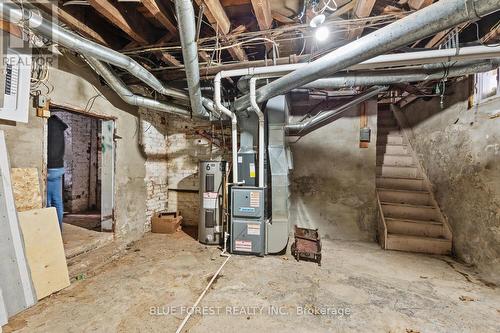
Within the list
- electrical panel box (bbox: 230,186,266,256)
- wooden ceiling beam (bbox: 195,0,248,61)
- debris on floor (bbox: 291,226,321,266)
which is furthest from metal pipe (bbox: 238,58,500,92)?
debris on floor (bbox: 291,226,321,266)

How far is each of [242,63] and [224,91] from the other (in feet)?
3.24

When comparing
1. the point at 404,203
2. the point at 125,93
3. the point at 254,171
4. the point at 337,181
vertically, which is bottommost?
the point at 404,203

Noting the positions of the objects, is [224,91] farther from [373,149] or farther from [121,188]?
[373,149]

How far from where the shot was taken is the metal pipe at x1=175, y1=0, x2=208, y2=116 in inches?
60.2

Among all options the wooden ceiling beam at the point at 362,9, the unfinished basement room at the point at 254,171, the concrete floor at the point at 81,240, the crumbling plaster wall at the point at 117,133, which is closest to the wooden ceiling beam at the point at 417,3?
the unfinished basement room at the point at 254,171

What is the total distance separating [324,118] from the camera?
3512 millimetres

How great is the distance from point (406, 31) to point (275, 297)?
2.37 metres

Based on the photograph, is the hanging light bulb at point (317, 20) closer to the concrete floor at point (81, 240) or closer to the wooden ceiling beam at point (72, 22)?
the wooden ceiling beam at point (72, 22)

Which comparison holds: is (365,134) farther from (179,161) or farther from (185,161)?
(179,161)

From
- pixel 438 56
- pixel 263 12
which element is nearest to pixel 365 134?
pixel 438 56

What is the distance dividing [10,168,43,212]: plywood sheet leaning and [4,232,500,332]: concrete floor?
886mm

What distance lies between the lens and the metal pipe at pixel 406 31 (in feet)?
3.97

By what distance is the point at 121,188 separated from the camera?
3.18 metres

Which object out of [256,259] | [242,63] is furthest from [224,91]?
[256,259]
